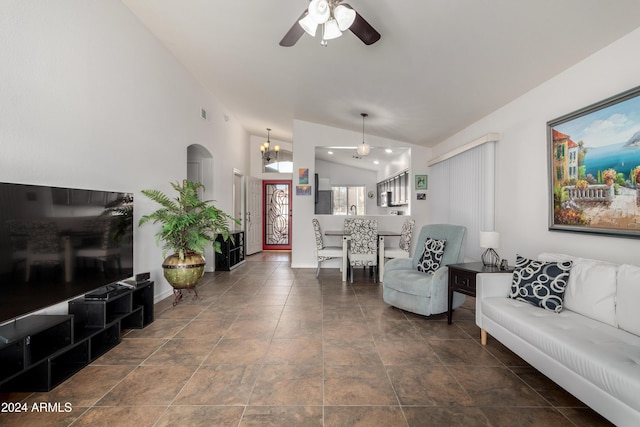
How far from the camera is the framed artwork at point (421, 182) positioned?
6.22 metres

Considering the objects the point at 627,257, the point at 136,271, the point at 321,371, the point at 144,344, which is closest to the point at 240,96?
the point at 136,271

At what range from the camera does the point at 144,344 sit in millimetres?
2604

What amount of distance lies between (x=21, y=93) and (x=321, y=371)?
2822mm

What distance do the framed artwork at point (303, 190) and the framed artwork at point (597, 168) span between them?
408 cm

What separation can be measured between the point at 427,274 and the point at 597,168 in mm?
1808

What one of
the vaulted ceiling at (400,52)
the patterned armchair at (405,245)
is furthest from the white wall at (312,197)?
the patterned armchair at (405,245)

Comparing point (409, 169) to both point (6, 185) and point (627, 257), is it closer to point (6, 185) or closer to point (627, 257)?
point (627, 257)

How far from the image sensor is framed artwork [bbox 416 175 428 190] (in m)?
6.22

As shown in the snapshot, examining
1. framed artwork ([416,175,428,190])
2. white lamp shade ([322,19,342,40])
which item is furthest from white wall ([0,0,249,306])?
framed artwork ([416,175,428,190])

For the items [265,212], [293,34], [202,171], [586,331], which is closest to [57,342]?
[293,34]

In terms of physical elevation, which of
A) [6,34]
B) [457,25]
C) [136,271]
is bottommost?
[136,271]

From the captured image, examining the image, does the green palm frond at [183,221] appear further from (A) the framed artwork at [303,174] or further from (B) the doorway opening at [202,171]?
(A) the framed artwork at [303,174]

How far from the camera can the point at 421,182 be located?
6.23 metres

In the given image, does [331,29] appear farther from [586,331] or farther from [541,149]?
[586,331]
